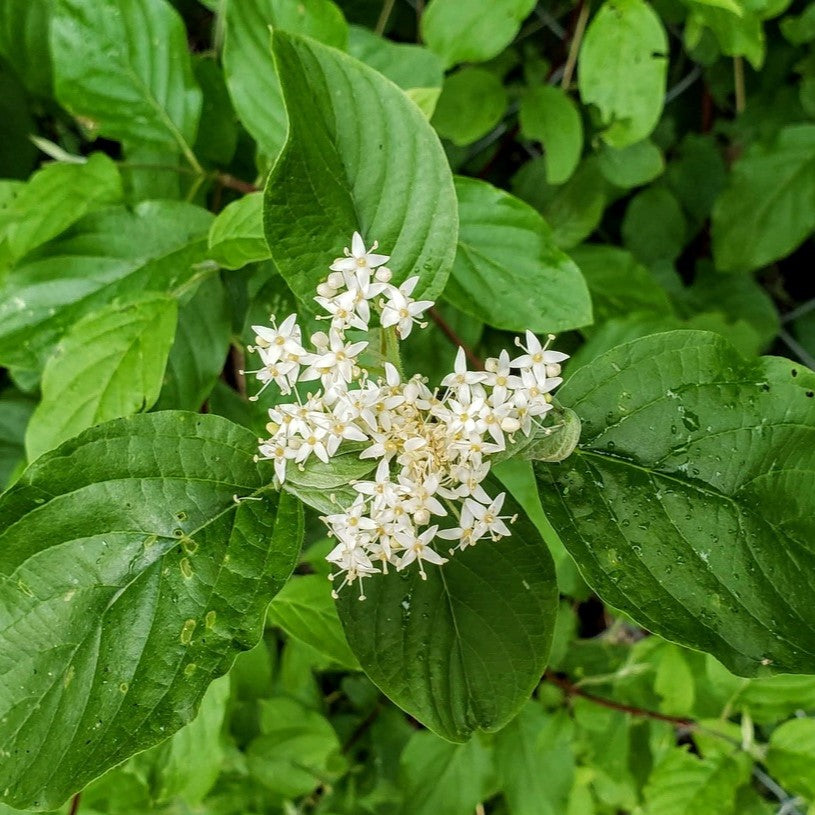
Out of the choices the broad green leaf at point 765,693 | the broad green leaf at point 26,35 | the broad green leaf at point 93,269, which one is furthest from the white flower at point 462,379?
the broad green leaf at point 26,35

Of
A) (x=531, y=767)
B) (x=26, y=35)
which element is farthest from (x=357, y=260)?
(x=531, y=767)

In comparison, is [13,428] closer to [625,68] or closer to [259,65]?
[259,65]

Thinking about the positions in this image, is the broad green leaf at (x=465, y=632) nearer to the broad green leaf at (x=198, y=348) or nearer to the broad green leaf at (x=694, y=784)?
the broad green leaf at (x=198, y=348)

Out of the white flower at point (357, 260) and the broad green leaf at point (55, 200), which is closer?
the white flower at point (357, 260)

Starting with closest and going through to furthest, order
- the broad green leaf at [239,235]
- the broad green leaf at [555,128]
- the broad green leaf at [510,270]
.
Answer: the broad green leaf at [239,235]
the broad green leaf at [510,270]
the broad green leaf at [555,128]

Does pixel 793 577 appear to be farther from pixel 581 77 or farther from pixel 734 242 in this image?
pixel 734 242

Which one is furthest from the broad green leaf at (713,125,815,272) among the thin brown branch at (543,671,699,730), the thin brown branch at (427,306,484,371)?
the thin brown branch at (543,671,699,730)
